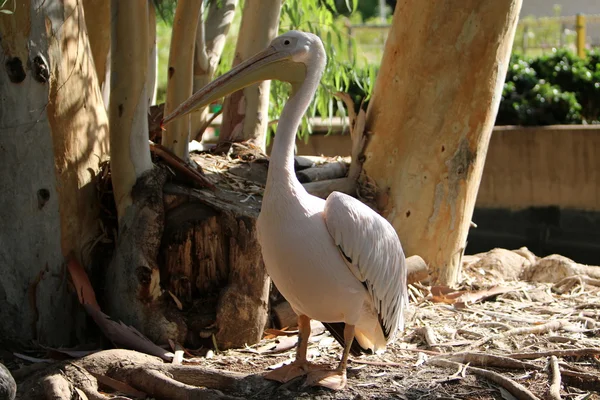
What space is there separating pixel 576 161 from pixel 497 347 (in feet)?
15.5

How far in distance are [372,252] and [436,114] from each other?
199cm

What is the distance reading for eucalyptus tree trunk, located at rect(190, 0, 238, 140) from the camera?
5.36m

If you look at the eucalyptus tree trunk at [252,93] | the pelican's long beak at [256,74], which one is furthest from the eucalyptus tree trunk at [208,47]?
the pelican's long beak at [256,74]

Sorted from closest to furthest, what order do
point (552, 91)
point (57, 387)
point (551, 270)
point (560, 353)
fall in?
point (57, 387)
point (560, 353)
point (551, 270)
point (552, 91)

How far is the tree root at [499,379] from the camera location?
3.48m

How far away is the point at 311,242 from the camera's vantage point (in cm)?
338

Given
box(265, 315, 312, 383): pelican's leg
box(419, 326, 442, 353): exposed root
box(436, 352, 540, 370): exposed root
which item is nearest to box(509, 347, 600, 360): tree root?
box(436, 352, 540, 370): exposed root

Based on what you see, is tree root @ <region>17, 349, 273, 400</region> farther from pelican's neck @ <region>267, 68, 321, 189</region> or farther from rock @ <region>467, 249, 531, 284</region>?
rock @ <region>467, 249, 531, 284</region>

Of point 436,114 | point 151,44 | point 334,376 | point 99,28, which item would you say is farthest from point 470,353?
point 99,28

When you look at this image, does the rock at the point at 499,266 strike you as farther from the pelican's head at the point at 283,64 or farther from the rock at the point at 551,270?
the pelican's head at the point at 283,64

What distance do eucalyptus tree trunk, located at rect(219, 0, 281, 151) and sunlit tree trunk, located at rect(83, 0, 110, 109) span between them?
36.4 inches

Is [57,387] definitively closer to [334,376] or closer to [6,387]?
[6,387]

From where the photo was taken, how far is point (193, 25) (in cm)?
446

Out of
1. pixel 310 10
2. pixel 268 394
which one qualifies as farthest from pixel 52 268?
pixel 310 10
